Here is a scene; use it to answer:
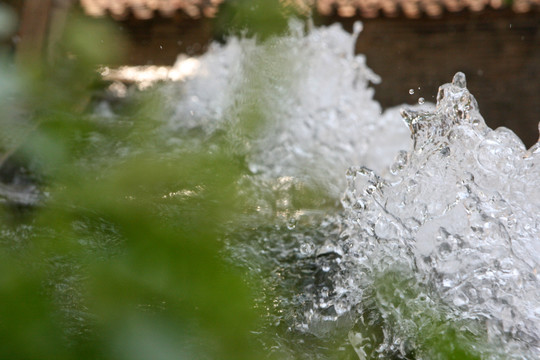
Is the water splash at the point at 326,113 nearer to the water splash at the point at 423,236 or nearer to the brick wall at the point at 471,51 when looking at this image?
the water splash at the point at 423,236

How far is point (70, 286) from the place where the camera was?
0.61 feet

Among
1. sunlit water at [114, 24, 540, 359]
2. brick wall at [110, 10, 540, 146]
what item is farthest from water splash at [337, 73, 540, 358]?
brick wall at [110, 10, 540, 146]

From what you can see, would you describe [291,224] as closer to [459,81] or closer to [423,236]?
[423,236]

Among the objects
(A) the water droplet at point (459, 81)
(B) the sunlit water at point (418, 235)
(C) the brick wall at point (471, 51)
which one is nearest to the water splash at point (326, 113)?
(B) the sunlit water at point (418, 235)

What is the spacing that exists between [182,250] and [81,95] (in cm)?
15

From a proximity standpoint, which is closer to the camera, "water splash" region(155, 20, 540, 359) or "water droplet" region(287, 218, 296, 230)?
"water splash" region(155, 20, 540, 359)

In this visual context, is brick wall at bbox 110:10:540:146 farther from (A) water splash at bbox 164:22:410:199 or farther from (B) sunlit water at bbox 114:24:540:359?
(B) sunlit water at bbox 114:24:540:359

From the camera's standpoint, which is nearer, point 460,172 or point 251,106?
point 251,106

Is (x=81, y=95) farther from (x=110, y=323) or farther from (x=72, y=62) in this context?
(x=110, y=323)

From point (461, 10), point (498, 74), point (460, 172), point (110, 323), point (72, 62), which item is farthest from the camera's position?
point (461, 10)

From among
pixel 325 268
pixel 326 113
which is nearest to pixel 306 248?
pixel 325 268

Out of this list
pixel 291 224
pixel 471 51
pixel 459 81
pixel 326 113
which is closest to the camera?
pixel 291 224

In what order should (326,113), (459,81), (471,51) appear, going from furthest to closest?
(471,51) → (326,113) → (459,81)

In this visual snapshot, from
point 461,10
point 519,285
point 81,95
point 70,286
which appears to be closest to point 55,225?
point 70,286
